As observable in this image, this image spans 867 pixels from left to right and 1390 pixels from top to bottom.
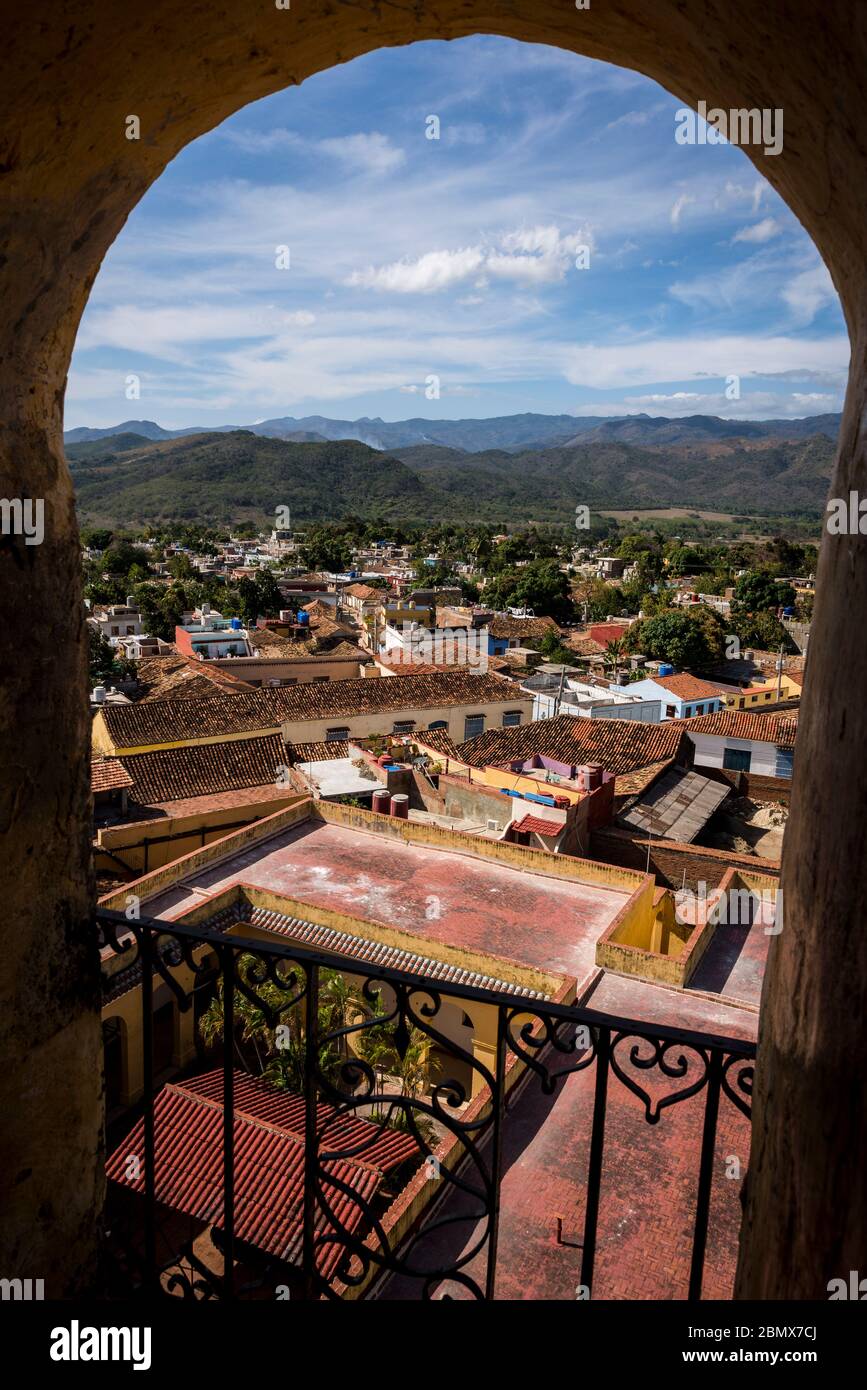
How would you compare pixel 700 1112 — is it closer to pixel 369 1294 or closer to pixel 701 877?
pixel 369 1294

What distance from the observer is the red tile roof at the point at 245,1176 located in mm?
7160

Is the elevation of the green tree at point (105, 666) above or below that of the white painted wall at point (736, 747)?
above

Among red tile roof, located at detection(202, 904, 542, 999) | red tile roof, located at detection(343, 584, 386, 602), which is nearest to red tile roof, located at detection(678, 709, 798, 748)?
red tile roof, located at detection(202, 904, 542, 999)

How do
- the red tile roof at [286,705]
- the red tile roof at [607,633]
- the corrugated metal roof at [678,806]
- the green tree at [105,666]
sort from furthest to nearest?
the red tile roof at [607,633] → the green tree at [105,666] → the red tile roof at [286,705] → the corrugated metal roof at [678,806]

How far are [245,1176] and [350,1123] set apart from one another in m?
0.97

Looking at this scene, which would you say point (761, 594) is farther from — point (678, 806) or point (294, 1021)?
point (294, 1021)

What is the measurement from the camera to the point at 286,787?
1803 centimetres

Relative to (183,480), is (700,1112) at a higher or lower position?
lower

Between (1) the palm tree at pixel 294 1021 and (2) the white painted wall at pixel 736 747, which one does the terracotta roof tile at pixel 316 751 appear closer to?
(1) the palm tree at pixel 294 1021

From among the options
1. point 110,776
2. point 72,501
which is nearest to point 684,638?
point 110,776

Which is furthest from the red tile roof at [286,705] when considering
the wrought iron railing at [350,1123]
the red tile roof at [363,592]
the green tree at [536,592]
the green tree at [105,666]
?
the green tree at [536,592]

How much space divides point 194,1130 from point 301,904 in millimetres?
3232

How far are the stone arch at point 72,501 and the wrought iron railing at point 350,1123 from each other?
0.26 metres

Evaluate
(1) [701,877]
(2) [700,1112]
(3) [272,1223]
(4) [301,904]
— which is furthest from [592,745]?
(3) [272,1223]
